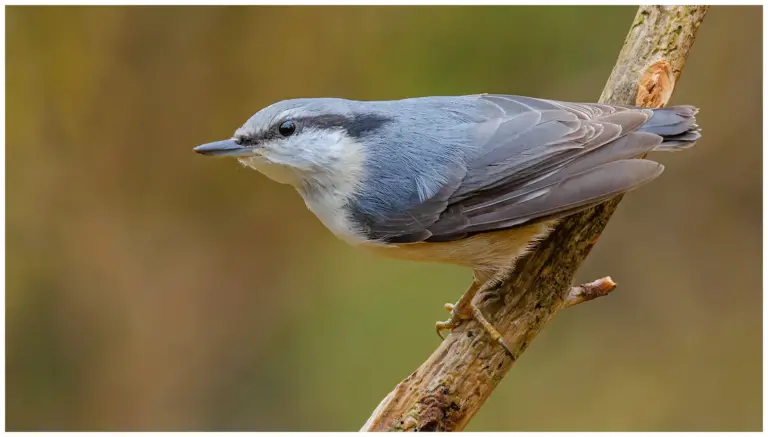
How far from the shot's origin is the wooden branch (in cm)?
248

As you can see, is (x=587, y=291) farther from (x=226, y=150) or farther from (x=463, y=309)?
(x=226, y=150)

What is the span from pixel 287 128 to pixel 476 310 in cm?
79

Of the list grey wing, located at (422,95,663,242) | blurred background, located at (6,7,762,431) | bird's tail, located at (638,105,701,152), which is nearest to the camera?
grey wing, located at (422,95,663,242)

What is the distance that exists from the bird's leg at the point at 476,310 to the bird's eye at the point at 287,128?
74 cm

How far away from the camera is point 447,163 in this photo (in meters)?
2.44

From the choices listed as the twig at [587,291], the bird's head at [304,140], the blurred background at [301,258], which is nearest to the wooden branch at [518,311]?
the twig at [587,291]

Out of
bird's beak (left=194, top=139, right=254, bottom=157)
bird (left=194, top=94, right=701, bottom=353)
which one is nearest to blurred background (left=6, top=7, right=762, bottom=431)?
bird (left=194, top=94, right=701, bottom=353)

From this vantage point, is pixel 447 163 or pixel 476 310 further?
pixel 476 310

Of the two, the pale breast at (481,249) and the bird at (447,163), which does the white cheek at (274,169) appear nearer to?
the bird at (447,163)

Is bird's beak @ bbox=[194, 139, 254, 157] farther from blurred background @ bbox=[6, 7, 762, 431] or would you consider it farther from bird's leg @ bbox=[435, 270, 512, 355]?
blurred background @ bbox=[6, 7, 762, 431]

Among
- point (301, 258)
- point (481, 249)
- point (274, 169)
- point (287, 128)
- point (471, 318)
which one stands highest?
point (287, 128)

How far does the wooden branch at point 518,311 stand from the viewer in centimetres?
248

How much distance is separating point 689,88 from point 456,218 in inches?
103

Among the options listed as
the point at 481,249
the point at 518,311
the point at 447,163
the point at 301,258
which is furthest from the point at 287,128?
the point at 301,258
